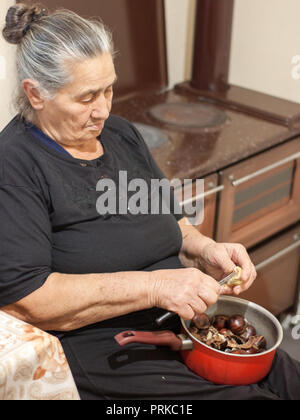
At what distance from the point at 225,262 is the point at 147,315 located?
24 centimetres

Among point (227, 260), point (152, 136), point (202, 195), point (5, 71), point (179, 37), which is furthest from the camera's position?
point (179, 37)

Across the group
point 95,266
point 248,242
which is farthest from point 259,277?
point 95,266

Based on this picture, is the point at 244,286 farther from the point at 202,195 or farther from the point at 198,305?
the point at 202,195

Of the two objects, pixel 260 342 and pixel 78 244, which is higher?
pixel 78 244

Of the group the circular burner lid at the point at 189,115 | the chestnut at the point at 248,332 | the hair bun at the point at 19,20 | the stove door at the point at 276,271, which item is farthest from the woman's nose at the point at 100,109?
the stove door at the point at 276,271

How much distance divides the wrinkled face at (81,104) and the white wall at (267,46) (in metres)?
1.14

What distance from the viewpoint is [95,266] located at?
1.22 meters

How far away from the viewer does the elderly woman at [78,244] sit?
1111 mm

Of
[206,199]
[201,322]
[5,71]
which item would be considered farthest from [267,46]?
[201,322]

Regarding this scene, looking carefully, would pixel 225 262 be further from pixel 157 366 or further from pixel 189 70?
pixel 189 70

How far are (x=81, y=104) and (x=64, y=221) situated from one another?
0.86ft

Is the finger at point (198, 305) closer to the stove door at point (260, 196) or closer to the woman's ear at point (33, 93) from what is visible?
the woman's ear at point (33, 93)

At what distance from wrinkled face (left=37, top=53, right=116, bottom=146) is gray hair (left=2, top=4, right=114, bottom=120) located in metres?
0.02

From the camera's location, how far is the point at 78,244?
1208 mm
